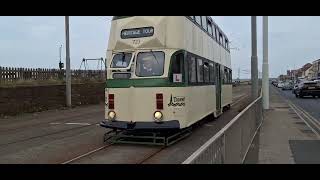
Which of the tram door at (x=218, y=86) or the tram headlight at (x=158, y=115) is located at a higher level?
the tram door at (x=218, y=86)

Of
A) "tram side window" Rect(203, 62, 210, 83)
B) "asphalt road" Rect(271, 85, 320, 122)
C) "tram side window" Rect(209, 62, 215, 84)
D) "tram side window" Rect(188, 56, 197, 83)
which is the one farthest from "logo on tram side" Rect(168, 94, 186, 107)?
"asphalt road" Rect(271, 85, 320, 122)

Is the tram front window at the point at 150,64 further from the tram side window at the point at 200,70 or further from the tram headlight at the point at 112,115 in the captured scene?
the tram side window at the point at 200,70

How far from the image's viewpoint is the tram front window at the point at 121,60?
43.0 ft

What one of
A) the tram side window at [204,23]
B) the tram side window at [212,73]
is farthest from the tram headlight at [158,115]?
the tram side window at [212,73]

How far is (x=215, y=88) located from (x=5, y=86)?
405 inches

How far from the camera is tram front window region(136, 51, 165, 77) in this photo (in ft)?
42.1

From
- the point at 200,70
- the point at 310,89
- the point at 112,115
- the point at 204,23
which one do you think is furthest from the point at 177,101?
the point at 310,89

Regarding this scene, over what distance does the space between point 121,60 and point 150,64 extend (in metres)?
0.81

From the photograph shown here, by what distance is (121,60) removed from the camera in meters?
13.2

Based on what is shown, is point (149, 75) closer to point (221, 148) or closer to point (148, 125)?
Answer: point (148, 125)

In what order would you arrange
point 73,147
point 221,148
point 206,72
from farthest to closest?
point 206,72 < point 73,147 < point 221,148

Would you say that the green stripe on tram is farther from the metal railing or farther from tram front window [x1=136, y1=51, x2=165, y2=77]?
the metal railing

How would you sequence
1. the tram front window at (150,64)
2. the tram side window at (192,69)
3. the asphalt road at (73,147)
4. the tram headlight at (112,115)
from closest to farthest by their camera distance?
1. the asphalt road at (73,147)
2. the tram front window at (150,64)
3. the tram headlight at (112,115)
4. the tram side window at (192,69)

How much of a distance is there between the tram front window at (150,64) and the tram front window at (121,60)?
0.92 ft
